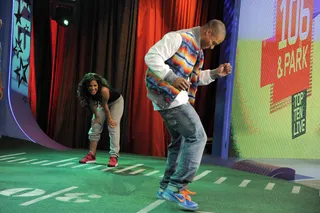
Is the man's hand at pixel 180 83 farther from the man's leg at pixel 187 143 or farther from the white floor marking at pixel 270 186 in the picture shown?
the white floor marking at pixel 270 186

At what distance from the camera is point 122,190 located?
9.79ft

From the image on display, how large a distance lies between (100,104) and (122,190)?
58.0 inches

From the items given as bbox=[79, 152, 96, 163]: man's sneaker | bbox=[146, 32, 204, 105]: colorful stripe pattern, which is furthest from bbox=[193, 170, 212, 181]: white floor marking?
bbox=[146, 32, 204, 105]: colorful stripe pattern

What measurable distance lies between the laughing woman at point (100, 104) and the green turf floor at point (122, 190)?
0.20 m

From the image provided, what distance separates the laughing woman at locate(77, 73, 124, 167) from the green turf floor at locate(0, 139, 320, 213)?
195 mm

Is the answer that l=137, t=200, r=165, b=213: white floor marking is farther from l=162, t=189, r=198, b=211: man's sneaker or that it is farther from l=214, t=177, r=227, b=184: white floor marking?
l=214, t=177, r=227, b=184: white floor marking

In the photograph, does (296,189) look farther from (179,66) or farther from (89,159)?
(89,159)

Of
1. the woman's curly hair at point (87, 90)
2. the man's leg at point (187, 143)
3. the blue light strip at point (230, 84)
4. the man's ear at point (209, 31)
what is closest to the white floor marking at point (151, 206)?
the man's leg at point (187, 143)

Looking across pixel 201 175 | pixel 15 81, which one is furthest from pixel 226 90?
pixel 15 81

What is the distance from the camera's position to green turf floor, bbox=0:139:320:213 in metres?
2.46

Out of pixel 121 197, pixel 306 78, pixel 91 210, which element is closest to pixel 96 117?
pixel 121 197

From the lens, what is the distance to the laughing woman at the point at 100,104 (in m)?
4.18

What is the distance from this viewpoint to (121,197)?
2.72 metres

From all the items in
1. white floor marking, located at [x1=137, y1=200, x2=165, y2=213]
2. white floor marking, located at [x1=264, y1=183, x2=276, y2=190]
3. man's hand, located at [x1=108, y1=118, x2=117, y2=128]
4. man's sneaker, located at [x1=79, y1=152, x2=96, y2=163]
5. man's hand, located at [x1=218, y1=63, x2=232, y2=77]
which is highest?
man's hand, located at [x1=218, y1=63, x2=232, y2=77]
